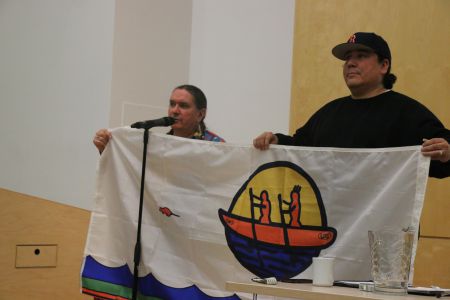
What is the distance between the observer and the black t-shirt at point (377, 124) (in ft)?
8.14

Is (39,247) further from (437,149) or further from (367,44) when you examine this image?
(437,149)

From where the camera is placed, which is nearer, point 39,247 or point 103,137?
point 103,137

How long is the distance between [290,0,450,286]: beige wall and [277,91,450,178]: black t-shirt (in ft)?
3.13

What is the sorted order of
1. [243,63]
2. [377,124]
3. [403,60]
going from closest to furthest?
[377,124]
[403,60]
[243,63]

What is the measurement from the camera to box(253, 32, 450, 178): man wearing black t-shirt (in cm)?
252

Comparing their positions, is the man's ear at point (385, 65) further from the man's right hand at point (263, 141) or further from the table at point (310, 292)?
the table at point (310, 292)

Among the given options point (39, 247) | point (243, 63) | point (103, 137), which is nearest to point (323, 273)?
point (103, 137)

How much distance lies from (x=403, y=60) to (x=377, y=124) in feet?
3.91

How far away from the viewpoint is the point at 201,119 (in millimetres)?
3395

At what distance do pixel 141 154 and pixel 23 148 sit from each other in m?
1.90

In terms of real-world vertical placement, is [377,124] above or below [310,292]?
above

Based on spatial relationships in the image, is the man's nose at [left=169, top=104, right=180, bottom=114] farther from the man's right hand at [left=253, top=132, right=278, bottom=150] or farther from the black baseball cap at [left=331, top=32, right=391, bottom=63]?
the black baseball cap at [left=331, top=32, right=391, bottom=63]

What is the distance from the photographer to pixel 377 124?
8.43ft

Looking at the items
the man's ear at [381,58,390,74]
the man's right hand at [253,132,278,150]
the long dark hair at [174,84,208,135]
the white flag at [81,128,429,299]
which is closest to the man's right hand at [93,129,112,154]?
the white flag at [81,128,429,299]
